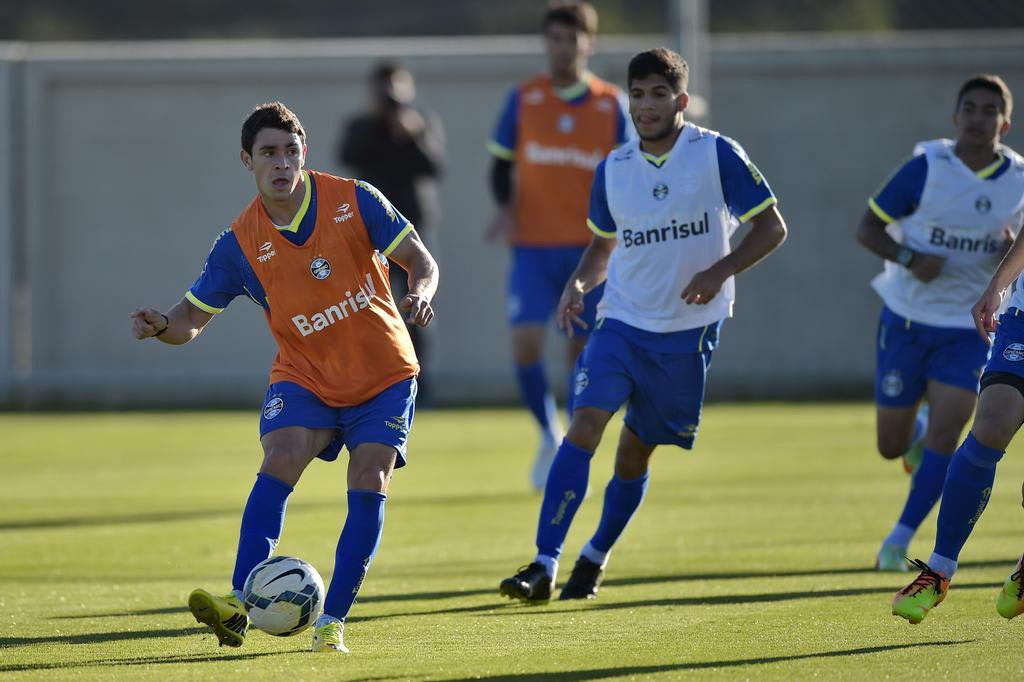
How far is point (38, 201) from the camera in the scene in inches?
709

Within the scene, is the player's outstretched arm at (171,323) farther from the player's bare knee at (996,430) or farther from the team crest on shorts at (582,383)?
the player's bare knee at (996,430)

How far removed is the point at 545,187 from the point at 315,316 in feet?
15.3

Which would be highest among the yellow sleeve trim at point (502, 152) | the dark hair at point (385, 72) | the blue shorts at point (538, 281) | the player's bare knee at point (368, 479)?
the dark hair at point (385, 72)

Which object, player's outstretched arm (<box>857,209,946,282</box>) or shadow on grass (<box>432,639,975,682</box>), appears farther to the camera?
player's outstretched arm (<box>857,209,946,282</box>)

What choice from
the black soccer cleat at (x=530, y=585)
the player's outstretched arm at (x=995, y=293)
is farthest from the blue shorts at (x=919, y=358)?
the black soccer cleat at (x=530, y=585)

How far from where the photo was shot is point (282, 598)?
5.38 m

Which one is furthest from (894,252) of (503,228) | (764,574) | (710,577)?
(503,228)

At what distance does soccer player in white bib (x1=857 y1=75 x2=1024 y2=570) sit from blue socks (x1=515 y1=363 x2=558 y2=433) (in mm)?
3158

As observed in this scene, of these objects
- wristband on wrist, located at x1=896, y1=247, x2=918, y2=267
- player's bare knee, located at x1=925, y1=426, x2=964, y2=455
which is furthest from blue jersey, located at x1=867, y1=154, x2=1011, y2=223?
player's bare knee, located at x1=925, y1=426, x2=964, y2=455

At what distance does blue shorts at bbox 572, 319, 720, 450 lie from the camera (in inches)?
261

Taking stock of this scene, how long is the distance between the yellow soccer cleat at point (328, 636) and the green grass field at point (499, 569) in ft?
0.20

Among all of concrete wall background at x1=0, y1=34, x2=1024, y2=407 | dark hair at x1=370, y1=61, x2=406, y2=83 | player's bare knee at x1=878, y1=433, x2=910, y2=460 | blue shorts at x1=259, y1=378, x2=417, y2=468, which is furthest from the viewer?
concrete wall background at x1=0, y1=34, x2=1024, y2=407

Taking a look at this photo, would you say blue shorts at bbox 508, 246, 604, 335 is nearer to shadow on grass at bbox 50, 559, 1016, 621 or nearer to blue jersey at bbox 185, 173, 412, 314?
shadow on grass at bbox 50, 559, 1016, 621

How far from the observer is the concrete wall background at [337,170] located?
17375mm
